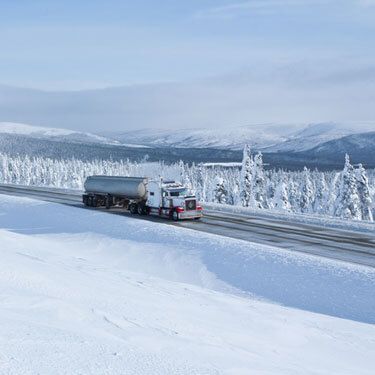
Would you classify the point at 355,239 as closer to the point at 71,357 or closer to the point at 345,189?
the point at 71,357

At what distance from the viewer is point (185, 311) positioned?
43.2 ft

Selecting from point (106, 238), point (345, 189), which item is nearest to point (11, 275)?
point (106, 238)

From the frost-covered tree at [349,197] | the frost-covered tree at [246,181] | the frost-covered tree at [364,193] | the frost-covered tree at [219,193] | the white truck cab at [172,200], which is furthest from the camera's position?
the frost-covered tree at [219,193]

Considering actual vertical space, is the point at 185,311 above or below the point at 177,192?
below

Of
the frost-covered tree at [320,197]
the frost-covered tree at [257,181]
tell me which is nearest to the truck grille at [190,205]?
the frost-covered tree at [257,181]

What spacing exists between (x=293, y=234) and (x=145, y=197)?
12.5m

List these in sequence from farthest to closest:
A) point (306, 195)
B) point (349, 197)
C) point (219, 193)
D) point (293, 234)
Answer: point (306, 195) < point (219, 193) < point (349, 197) < point (293, 234)

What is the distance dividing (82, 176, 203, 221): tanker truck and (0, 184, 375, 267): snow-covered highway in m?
0.84

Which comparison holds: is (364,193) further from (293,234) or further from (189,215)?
(293,234)

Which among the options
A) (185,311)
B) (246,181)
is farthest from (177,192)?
(246,181)

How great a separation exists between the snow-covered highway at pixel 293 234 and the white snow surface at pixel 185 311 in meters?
2.32

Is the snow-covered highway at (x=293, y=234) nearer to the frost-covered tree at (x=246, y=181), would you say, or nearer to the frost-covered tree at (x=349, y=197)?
the frost-covered tree at (x=246, y=181)

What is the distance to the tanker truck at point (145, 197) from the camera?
35.9m

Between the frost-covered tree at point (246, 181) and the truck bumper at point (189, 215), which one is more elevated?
the frost-covered tree at point (246, 181)
